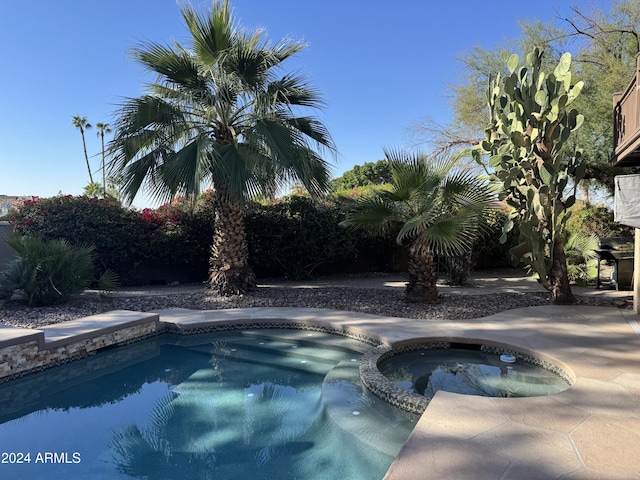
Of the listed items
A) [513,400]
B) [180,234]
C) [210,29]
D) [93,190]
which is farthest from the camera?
[93,190]

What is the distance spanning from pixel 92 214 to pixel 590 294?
11.8m

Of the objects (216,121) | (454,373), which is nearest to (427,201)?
(454,373)

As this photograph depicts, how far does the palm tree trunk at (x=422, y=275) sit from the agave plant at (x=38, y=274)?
6.70m

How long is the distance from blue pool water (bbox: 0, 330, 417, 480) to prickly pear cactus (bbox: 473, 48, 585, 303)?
12.7 feet

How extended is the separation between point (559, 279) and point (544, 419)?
5104mm

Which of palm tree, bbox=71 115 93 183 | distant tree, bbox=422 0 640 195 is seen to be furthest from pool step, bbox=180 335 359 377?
palm tree, bbox=71 115 93 183

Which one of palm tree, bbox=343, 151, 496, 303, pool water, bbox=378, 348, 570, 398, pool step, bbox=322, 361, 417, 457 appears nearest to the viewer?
pool step, bbox=322, 361, 417, 457

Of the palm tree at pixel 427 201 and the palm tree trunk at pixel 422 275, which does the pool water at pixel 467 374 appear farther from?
the palm tree trunk at pixel 422 275

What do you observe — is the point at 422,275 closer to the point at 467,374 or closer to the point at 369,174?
the point at 467,374

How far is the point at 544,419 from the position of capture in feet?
10.3

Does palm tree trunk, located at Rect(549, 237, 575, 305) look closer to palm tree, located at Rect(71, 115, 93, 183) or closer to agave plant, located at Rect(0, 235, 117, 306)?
agave plant, located at Rect(0, 235, 117, 306)

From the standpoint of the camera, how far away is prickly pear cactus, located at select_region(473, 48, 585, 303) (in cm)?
648

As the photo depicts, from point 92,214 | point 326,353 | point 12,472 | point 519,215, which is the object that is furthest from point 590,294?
point 92,214

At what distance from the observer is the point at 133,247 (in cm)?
1054
